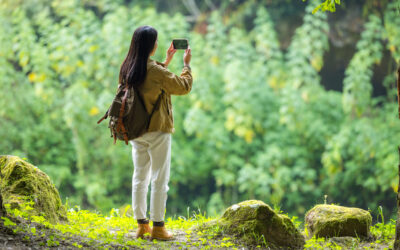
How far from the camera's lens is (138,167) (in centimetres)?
318

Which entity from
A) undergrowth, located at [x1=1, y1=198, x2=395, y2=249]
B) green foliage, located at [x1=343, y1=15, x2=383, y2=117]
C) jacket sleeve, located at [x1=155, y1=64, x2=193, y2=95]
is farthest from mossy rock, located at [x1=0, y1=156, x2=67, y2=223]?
green foliage, located at [x1=343, y1=15, x2=383, y2=117]

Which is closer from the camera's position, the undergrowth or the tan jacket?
the undergrowth

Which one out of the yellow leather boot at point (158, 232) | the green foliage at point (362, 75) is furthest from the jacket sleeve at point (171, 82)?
the green foliage at point (362, 75)

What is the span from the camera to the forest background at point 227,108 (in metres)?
9.59

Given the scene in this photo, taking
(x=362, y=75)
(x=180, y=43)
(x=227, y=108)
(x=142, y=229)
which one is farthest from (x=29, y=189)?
(x=362, y=75)

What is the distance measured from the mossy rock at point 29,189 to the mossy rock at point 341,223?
198 centimetres

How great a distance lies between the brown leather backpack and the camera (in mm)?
3014

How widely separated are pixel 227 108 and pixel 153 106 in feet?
23.9

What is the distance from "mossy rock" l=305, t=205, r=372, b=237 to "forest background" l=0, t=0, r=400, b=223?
575 cm

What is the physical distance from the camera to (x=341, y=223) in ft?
11.7

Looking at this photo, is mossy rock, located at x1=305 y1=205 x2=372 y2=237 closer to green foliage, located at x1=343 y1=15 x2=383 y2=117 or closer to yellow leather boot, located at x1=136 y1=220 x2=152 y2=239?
yellow leather boot, located at x1=136 y1=220 x2=152 y2=239

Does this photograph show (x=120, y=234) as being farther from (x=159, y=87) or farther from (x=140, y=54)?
(x=140, y=54)

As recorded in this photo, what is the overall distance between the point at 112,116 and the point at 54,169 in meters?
7.52

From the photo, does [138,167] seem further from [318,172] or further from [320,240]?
[318,172]
